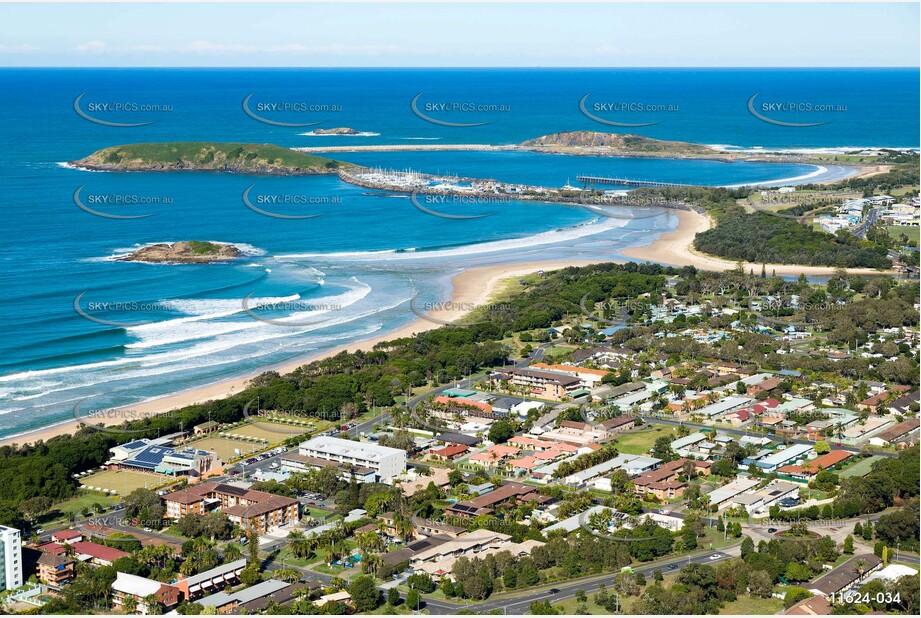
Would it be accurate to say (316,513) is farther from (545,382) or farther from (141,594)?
(545,382)

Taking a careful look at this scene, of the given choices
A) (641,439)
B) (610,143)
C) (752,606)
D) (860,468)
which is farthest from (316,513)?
(610,143)

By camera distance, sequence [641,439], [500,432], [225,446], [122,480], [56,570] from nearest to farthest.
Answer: [56,570] < [122,480] < [225,446] < [500,432] < [641,439]

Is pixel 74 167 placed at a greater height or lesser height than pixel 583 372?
greater

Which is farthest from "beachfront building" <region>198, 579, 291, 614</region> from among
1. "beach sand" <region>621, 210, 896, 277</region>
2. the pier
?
the pier

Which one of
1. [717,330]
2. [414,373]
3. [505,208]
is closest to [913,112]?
[505,208]

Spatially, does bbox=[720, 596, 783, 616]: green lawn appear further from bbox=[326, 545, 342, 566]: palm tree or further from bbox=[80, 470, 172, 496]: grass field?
bbox=[80, 470, 172, 496]: grass field

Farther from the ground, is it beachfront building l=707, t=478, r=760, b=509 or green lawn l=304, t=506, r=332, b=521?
beachfront building l=707, t=478, r=760, b=509

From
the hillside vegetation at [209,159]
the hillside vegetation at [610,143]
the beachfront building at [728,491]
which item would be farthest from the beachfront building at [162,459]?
the hillside vegetation at [610,143]
